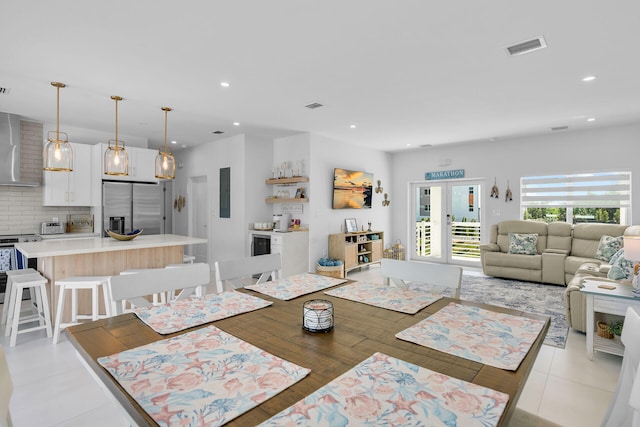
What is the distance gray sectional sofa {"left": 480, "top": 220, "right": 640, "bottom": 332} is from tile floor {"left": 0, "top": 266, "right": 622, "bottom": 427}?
2.51 meters

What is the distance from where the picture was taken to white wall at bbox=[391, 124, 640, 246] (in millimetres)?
5617

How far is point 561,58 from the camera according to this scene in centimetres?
303

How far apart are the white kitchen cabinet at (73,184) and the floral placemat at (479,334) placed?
19.4 ft

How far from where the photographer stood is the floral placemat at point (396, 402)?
0.79 m

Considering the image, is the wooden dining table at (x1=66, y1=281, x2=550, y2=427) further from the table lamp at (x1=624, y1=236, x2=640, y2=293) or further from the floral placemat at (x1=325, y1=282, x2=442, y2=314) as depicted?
the table lamp at (x1=624, y1=236, x2=640, y2=293)

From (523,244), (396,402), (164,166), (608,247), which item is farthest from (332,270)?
(396,402)

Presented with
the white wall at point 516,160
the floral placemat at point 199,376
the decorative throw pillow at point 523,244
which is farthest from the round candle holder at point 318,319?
the white wall at point 516,160

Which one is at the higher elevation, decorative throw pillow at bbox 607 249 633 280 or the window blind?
the window blind

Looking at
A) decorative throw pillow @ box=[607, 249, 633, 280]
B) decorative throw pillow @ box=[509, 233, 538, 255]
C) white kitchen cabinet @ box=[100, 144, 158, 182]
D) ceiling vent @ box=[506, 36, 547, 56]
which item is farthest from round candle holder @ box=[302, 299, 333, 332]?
decorative throw pillow @ box=[509, 233, 538, 255]

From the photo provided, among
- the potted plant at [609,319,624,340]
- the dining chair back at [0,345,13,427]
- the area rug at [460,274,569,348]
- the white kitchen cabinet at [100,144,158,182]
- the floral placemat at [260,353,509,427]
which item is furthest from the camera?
the white kitchen cabinet at [100,144,158,182]

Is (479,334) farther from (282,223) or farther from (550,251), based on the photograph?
(550,251)

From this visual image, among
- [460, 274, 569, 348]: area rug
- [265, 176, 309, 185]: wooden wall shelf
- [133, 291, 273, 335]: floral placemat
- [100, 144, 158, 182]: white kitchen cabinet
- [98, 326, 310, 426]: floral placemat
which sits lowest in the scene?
[460, 274, 569, 348]: area rug

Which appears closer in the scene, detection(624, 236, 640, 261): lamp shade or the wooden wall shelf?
detection(624, 236, 640, 261): lamp shade

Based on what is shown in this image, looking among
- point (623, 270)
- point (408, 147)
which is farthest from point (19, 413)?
point (408, 147)
